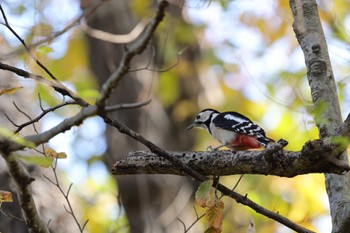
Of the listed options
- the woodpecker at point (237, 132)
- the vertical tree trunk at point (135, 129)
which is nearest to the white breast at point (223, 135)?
the woodpecker at point (237, 132)

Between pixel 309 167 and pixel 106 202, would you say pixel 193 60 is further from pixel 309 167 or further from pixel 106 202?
pixel 309 167

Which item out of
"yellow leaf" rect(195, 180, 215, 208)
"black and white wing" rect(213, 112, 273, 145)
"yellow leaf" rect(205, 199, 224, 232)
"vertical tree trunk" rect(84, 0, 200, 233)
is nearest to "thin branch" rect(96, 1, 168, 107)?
"yellow leaf" rect(195, 180, 215, 208)

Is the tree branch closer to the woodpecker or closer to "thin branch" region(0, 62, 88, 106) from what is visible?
"thin branch" region(0, 62, 88, 106)

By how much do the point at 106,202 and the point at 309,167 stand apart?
7.83 meters

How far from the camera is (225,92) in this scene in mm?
10625

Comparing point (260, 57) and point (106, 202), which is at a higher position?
point (260, 57)

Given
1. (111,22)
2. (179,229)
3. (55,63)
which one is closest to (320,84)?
(179,229)

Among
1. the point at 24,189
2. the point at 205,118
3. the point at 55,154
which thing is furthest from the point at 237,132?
the point at 24,189

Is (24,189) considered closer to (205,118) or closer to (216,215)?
(216,215)

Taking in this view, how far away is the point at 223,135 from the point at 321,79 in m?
2.18

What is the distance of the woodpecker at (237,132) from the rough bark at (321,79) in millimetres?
1457

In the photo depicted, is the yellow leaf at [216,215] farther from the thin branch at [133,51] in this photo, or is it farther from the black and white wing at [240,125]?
the black and white wing at [240,125]

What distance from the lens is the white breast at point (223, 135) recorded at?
17.7ft

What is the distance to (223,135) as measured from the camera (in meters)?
5.55
